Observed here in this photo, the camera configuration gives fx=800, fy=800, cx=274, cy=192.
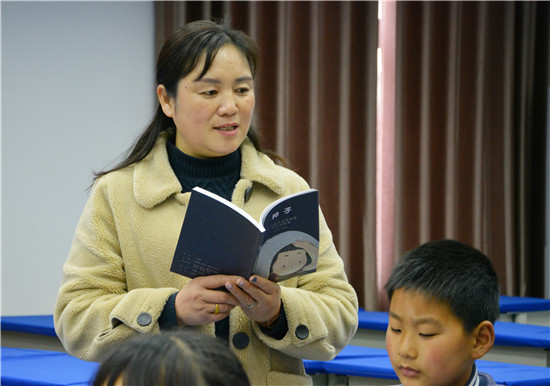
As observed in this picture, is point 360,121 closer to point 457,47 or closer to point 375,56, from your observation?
point 375,56

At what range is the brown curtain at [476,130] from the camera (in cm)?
475

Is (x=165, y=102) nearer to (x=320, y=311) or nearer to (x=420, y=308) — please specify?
(x=320, y=311)

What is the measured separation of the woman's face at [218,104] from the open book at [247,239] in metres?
0.25

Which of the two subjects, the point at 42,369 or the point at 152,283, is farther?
the point at 42,369

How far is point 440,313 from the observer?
64.1 inches

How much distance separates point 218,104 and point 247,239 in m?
0.36

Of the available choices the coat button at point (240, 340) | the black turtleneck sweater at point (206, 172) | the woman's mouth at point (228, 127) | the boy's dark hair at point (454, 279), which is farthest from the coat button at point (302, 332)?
the woman's mouth at point (228, 127)

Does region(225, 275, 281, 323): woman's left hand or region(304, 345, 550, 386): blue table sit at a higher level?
region(225, 275, 281, 323): woman's left hand

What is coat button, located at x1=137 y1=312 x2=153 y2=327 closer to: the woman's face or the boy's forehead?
the woman's face

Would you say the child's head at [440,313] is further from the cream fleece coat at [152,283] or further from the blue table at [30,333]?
the blue table at [30,333]

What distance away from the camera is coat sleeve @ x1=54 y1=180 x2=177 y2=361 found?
1570 mm

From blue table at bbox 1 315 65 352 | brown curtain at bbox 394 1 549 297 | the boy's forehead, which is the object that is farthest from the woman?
brown curtain at bbox 394 1 549 297

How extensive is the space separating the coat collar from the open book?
23cm

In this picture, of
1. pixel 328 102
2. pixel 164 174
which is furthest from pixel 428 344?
pixel 328 102
